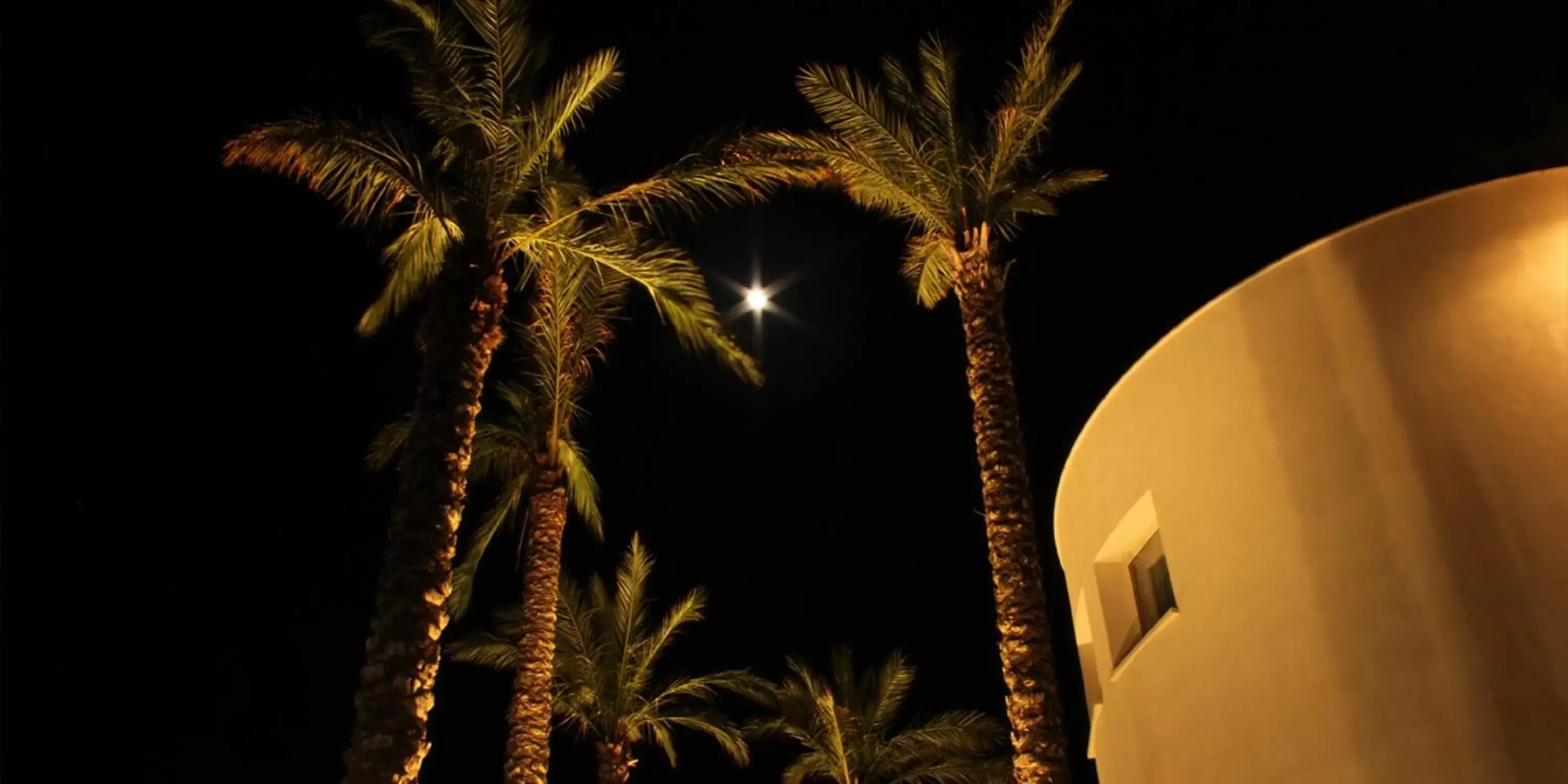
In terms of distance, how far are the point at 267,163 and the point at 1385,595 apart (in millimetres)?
10041

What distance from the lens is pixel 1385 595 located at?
29.9 feet

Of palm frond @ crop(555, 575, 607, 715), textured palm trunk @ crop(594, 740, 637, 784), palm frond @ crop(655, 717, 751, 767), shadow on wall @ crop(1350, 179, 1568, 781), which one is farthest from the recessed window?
palm frond @ crop(655, 717, 751, 767)

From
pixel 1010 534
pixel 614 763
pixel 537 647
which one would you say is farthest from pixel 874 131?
pixel 614 763

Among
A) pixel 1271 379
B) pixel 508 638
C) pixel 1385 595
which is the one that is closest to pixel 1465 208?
pixel 1271 379

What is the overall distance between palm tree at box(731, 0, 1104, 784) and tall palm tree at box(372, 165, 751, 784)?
10.7 ft

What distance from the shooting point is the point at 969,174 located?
46.1ft

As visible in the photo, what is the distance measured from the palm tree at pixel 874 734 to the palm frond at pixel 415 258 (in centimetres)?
1425

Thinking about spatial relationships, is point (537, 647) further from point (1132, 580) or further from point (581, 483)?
point (1132, 580)

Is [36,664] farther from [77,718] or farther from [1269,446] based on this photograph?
[1269,446]

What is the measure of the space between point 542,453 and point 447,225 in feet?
22.2

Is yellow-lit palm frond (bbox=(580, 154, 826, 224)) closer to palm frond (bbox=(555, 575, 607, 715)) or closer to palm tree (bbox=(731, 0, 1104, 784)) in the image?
palm tree (bbox=(731, 0, 1104, 784))

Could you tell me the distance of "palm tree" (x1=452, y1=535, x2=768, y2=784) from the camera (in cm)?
2298

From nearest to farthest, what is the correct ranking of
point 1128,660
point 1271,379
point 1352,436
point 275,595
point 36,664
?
point 1352,436
point 1271,379
point 1128,660
point 36,664
point 275,595

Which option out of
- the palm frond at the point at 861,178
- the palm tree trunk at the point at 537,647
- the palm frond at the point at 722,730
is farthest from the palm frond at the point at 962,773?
the palm frond at the point at 861,178
